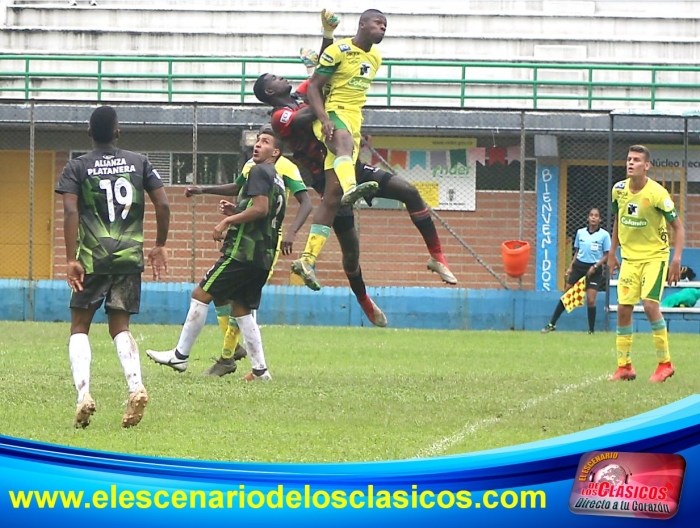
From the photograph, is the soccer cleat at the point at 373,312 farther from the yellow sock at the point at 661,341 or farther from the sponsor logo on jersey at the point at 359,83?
the yellow sock at the point at 661,341

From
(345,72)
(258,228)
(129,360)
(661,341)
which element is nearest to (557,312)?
(661,341)

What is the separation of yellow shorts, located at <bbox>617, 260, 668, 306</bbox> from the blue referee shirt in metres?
9.01

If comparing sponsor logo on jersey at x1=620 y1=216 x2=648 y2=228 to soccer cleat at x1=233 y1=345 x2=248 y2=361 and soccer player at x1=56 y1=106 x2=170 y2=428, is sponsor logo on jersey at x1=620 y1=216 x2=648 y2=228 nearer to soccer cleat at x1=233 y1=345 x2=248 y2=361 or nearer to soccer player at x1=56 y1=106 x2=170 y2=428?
soccer cleat at x1=233 y1=345 x2=248 y2=361

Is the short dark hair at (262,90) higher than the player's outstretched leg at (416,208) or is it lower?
higher

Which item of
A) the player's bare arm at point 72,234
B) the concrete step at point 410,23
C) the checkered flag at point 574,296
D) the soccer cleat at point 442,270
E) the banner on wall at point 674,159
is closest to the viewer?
the player's bare arm at point 72,234

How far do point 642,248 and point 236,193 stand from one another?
369cm

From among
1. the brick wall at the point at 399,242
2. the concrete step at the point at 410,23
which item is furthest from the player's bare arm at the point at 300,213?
the concrete step at the point at 410,23

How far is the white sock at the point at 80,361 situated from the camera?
7.74 meters

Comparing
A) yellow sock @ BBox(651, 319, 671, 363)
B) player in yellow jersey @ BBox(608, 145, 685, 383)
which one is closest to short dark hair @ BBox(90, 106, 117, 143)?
player in yellow jersey @ BBox(608, 145, 685, 383)

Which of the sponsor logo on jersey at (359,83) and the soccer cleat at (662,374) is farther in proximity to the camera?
the soccer cleat at (662,374)

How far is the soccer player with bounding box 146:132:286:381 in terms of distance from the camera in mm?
→ 10547

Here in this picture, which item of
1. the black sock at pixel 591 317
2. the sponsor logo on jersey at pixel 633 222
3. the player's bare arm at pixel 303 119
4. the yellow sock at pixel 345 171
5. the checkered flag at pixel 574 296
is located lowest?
the black sock at pixel 591 317

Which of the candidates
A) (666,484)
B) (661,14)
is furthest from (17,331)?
(661,14)

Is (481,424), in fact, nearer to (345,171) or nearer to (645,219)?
(345,171)
